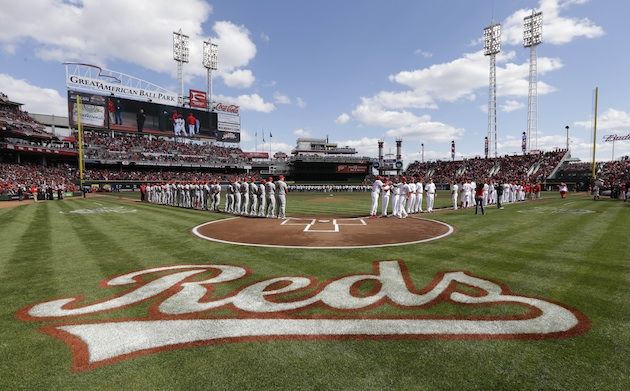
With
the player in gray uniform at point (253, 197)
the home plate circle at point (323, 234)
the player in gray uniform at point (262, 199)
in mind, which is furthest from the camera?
the player in gray uniform at point (253, 197)

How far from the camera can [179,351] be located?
3686 mm

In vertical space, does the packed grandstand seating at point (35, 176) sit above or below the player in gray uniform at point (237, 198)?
above

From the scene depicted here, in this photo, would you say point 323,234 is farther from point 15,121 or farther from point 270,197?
point 15,121

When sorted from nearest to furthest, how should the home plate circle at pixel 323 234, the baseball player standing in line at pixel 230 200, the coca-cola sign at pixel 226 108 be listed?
the home plate circle at pixel 323 234 → the baseball player standing in line at pixel 230 200 → the coca-cola sign at pixel 226 108

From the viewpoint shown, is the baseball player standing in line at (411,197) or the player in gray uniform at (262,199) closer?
the player in gray uniform at (262,199)

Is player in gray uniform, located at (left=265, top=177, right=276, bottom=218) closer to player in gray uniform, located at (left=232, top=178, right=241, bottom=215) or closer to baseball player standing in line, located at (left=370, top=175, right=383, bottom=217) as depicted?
player in gray uniform, located at (left=232, top=178, right=241, bottom=215)

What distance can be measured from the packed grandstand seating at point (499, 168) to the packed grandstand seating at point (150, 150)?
155 ft

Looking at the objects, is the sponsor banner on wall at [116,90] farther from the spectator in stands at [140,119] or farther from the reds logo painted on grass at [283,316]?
the reds logo painted on grass at [283,316]

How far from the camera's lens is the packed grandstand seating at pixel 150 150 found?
61.8 meters

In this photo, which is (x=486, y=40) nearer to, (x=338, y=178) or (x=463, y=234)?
(x=338, y=178)

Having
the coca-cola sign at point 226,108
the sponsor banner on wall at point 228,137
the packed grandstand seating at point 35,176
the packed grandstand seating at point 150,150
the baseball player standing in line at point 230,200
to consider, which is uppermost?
the coca-cola sign at point 226,108

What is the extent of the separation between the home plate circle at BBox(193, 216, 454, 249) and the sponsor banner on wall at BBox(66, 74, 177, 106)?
6172 cm

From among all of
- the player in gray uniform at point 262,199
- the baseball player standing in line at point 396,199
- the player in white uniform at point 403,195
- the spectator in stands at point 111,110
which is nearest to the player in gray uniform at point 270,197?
the player in gray uniform at point 262,199

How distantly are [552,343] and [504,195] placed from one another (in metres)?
28.5
